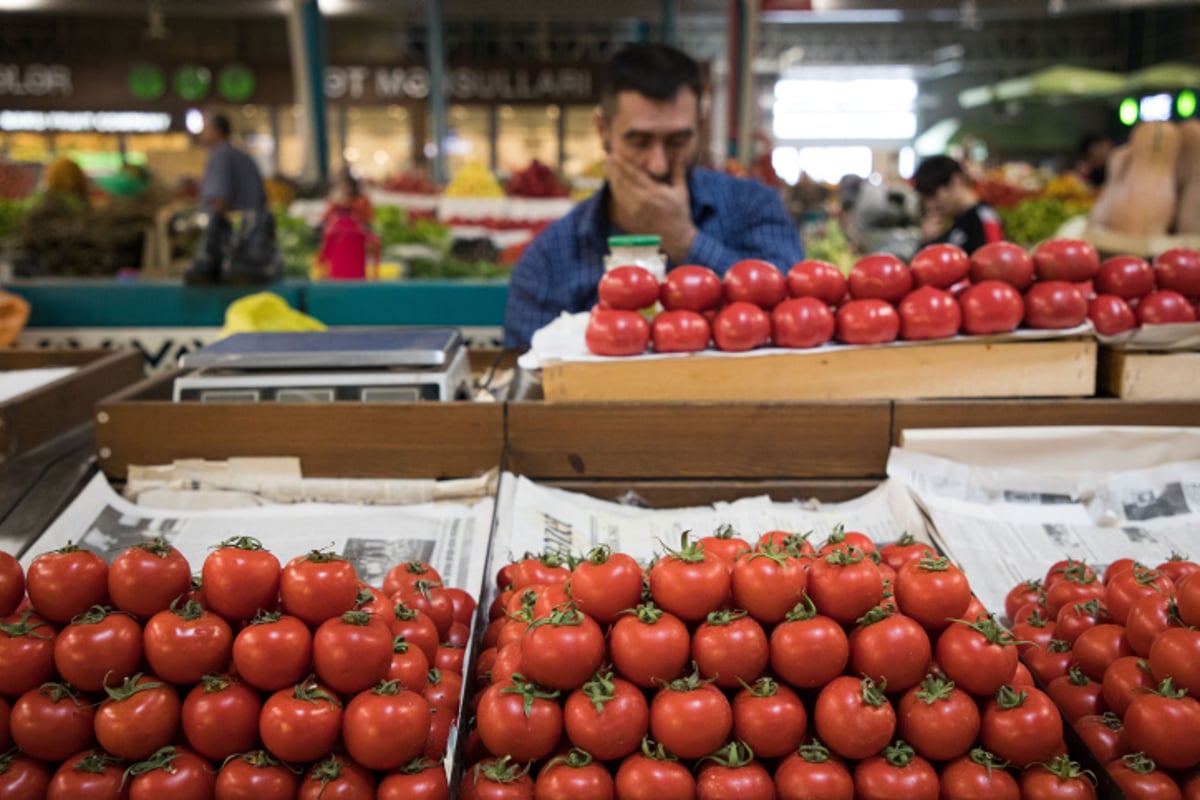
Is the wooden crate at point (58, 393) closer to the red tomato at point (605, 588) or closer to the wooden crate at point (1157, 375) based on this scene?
the red tomato at point (605, 588)

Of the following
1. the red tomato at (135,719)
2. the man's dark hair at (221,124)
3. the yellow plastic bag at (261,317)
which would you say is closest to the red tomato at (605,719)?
the red tomato at (135,719)

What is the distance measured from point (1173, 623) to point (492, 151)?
70.5 ft

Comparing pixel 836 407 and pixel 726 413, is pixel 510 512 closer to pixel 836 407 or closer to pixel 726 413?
pixel 726 413

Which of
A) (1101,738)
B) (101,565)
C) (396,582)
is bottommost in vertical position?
(1101,738)

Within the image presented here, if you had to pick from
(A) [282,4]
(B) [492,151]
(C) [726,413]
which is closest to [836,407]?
(C) [726,413]

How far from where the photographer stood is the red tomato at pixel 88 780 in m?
1.26

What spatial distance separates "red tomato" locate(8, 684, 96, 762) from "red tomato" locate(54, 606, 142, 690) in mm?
26

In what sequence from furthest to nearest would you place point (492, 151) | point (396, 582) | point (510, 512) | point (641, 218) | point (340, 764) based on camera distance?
point (492, 151) < point (641, 218) < point (510, 512) < point (396, 582) < point (340, 764)

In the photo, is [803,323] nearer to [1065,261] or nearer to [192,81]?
[1065,261]

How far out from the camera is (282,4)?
1605cm

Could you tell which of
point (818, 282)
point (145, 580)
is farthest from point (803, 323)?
point (145, 580)

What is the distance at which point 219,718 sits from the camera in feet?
4.19

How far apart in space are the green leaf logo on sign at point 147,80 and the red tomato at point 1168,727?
72.6 ft

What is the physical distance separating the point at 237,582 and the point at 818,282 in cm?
160
